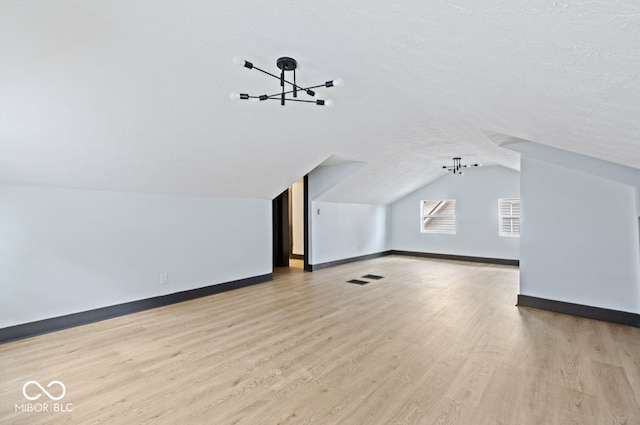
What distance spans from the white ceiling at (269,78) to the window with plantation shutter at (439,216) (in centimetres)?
522

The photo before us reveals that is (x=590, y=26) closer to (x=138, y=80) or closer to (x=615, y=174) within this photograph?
(x=138, y=80)

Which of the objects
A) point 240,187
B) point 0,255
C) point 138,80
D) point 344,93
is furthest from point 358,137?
point 0,255

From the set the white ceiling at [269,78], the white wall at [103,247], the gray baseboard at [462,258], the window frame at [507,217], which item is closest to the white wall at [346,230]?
the gray baseboard at [462,258]

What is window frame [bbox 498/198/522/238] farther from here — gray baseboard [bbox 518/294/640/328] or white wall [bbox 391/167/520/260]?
gray baseboard [bbox 518/294/640/328]

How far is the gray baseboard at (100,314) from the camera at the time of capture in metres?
3.27

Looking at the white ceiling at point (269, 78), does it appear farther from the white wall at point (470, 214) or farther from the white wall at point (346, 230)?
the white wall at point (470, 214)

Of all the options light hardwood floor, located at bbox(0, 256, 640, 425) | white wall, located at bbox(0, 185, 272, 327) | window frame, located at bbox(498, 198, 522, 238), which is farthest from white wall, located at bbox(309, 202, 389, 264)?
window frame, located at bbox(498, 198, 522, 238)

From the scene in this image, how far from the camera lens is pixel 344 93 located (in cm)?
331

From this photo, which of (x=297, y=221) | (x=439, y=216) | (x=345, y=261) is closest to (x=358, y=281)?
(x=345, y=261)

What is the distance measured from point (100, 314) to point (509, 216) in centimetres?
884

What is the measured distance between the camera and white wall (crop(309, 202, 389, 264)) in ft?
24.0

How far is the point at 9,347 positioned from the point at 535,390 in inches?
187

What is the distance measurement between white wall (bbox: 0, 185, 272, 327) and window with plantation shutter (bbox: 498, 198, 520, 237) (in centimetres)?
674

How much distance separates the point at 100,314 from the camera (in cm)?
385
